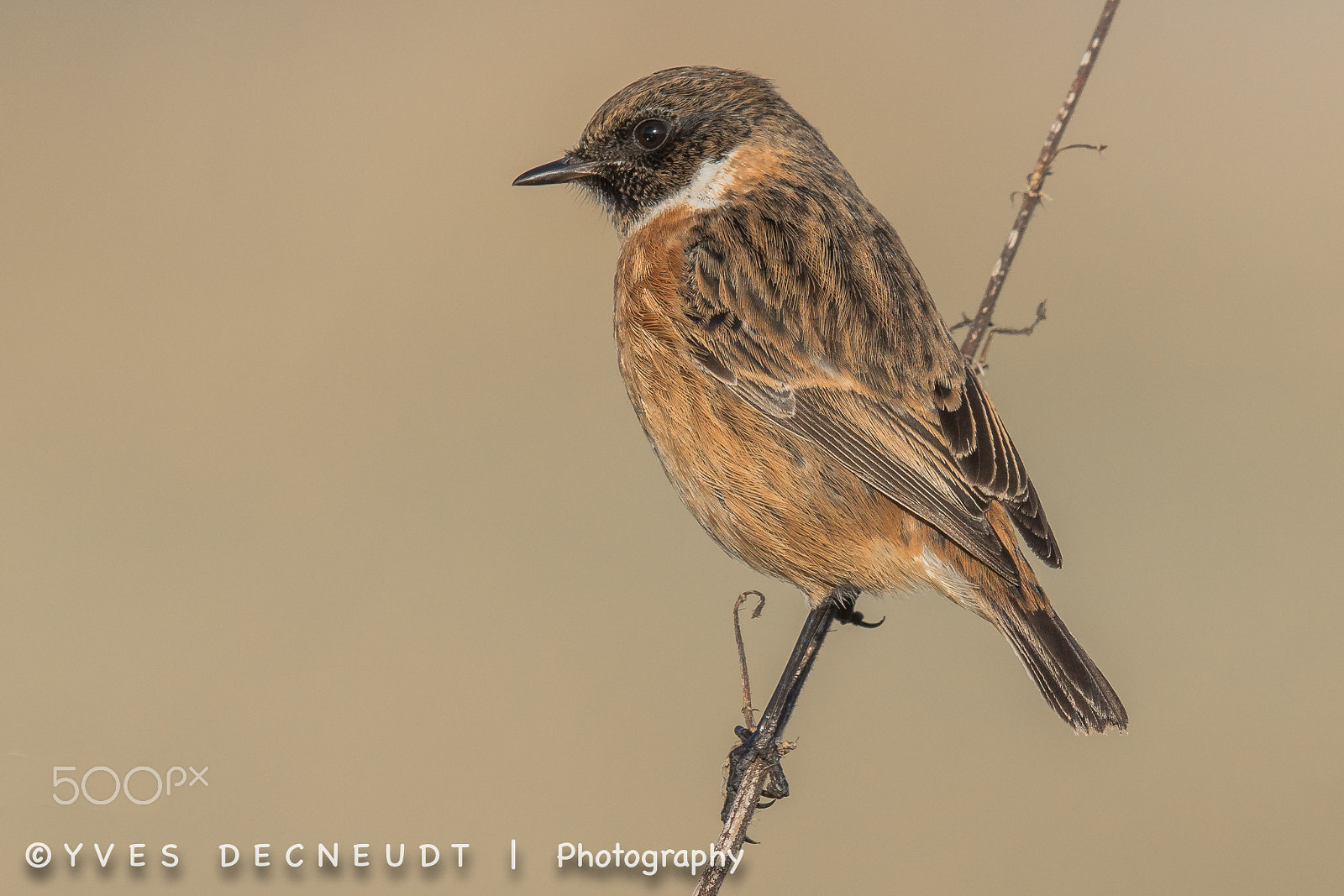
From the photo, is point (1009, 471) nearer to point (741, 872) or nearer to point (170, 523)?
point (741, 872)

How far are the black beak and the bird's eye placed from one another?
0.16 m

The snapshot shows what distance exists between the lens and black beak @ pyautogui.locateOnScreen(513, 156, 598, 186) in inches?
149

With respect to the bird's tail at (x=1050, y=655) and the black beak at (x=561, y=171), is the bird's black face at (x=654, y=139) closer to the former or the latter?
the black beak at (x=561, y=171)

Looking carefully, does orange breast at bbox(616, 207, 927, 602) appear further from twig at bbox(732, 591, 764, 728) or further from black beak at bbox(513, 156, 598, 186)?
black beak at bbox(513, 156, 598, 186)

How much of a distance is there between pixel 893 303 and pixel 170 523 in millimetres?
6274

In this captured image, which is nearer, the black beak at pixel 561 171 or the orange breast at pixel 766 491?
the orange breast at pixel 766 491

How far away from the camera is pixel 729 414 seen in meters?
3.47

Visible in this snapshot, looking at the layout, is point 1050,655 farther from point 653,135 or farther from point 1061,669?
point 653,135

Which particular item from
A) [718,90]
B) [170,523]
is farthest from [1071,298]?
[170,523]

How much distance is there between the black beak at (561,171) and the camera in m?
3.77

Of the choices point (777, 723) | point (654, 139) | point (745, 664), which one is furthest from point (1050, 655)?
point (654, 139)

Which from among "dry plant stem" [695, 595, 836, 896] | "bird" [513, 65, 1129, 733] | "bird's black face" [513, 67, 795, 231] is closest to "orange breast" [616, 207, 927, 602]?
"bird" [513, 65, 1129, 733]

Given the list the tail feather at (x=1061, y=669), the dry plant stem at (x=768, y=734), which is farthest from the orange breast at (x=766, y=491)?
the tail feather at (x=1061, y=669)

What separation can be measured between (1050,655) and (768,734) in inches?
33.4
